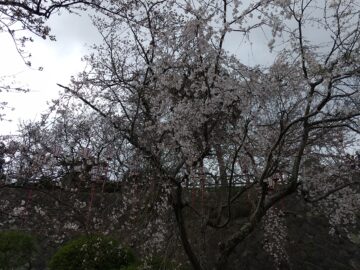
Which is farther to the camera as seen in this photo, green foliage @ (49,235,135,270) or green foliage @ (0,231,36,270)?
green foliage @ (0,231,36,270)

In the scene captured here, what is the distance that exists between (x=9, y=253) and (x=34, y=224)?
187cm

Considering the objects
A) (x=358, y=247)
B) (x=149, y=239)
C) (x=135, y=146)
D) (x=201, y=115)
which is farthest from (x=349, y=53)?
(x=358, y=247)

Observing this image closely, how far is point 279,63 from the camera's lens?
529 centimetres

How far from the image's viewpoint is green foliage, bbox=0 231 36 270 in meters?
8.83

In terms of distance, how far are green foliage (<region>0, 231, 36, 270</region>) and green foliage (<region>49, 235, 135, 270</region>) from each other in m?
1.69

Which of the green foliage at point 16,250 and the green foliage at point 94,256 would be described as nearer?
the green foliage at point 94,256

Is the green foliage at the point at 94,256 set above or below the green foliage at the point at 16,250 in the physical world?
below

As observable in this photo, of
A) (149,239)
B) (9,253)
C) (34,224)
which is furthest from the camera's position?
(34,224)

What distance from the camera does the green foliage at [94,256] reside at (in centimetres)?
721

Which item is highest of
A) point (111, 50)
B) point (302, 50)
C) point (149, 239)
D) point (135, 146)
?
point (111, 50)

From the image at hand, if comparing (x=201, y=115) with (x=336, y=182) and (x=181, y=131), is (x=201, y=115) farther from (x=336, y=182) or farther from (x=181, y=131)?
(x=336, y=182)

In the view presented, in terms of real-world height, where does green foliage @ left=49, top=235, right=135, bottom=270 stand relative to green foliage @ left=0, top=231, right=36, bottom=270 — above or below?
below

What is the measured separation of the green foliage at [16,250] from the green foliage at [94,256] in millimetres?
1687

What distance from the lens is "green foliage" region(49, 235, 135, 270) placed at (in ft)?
23.7
